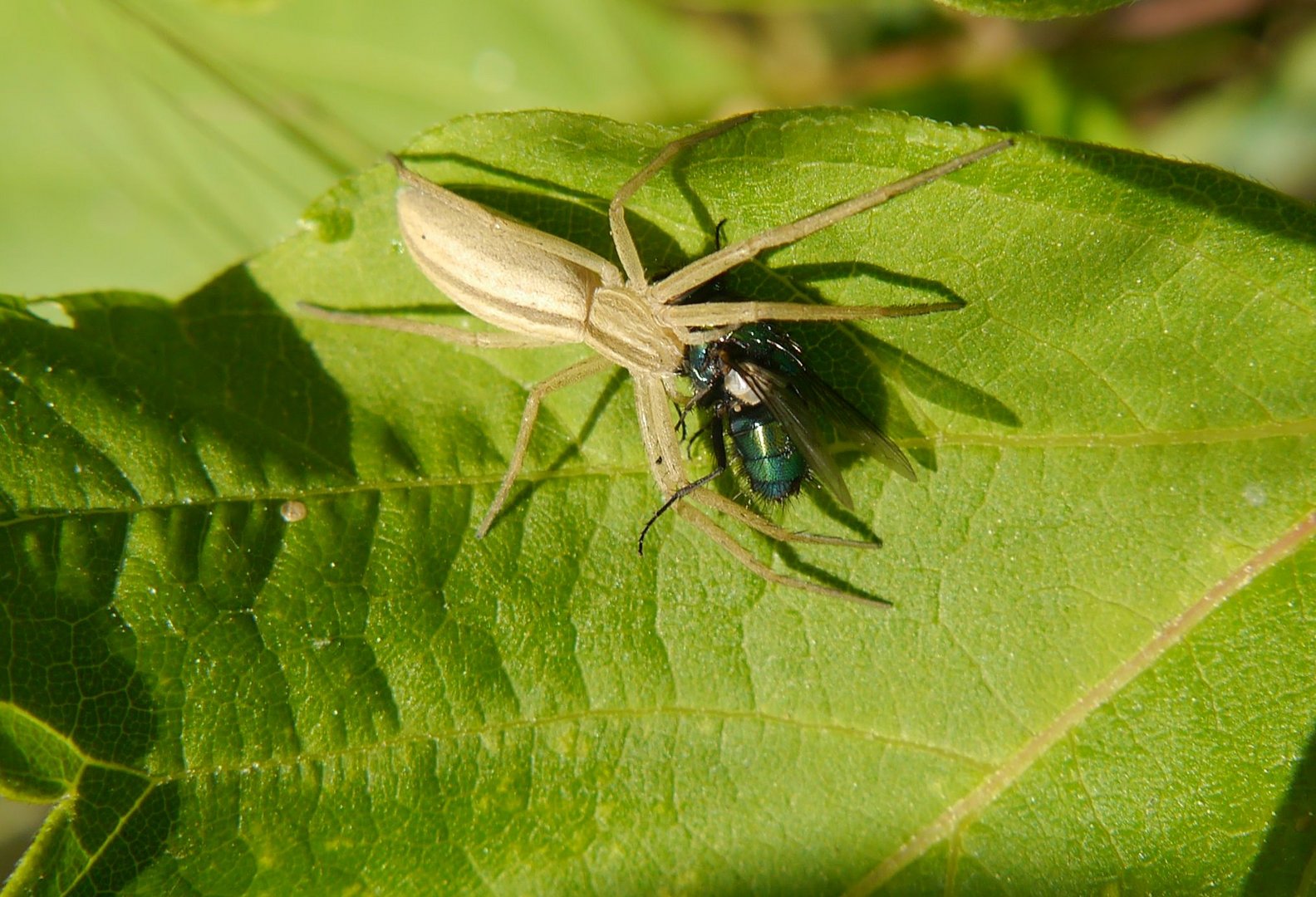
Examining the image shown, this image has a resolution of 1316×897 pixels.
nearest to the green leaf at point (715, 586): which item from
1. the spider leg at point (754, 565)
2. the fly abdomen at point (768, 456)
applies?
the spider leg at point (754, 565)

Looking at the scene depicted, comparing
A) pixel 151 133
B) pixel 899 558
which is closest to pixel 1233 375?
pixel 899 558

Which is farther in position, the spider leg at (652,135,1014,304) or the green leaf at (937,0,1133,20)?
the spider leg at (652,135,1014,304)

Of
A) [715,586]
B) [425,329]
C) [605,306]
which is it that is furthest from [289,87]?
[715,586]

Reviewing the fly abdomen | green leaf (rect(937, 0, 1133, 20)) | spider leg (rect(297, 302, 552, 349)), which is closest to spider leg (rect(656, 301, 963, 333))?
the fly abdomen

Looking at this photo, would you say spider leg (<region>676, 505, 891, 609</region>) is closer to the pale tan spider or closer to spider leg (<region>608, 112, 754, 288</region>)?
the pale tan spider

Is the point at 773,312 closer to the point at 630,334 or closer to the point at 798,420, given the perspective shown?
the point at 798,420

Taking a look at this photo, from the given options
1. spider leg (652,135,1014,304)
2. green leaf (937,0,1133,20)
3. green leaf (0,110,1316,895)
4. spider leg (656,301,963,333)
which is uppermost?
green leaf (937,0,1133,20)

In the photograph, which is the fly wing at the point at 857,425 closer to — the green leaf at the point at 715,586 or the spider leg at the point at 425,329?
the green leaf at the point at 715,586

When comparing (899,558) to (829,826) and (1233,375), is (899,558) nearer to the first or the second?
(829,826)
